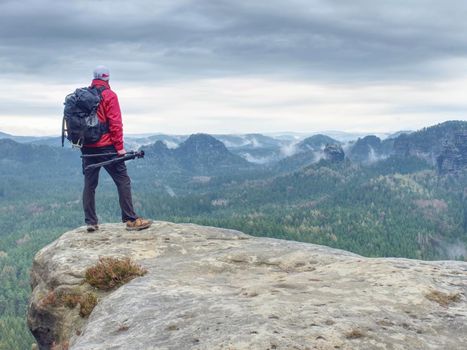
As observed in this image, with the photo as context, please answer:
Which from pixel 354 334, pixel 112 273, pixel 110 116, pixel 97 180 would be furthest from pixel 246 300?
pixel 97 180

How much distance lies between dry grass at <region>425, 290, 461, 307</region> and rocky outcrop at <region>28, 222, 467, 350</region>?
37 millimetres

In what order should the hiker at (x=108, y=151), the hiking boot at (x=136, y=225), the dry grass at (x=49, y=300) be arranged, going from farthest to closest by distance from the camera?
the hiking boot at (x=136, y=225) < the hiker at (x=108, y=151) < the dry grass at (x=49, y=300)

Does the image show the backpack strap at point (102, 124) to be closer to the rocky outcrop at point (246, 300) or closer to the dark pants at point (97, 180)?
the dark pants at point (97, 180)

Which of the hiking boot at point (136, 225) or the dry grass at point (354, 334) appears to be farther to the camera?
the hiking boot at point (136, 225)

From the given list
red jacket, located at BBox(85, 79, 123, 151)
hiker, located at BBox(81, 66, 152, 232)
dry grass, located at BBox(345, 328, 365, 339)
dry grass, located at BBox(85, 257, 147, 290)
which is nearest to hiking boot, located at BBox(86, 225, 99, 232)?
hiker, located at BBox(81, 66, 152, 232)

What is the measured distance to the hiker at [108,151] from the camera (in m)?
20.9

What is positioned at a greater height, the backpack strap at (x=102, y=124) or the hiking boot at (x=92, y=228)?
the backpack strap at (x=102, y=124)

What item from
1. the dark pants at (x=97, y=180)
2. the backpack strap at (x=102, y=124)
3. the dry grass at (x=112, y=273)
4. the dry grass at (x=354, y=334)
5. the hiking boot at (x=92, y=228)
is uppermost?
the backpack strap at (x=102, y=124)

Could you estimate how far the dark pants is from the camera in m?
21.9

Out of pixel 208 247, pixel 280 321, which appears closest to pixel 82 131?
pixel 208 247

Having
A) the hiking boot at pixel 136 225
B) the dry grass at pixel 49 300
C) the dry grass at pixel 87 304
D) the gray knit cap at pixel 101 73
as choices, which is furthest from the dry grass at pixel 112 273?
the gray knit cap at pixel 101 73

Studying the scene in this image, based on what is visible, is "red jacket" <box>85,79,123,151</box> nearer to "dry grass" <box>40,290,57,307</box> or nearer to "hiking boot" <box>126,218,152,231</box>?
"hiking boot" <box>126,218,152,231</box>

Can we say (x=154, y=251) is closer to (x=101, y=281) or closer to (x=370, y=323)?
(x=101, y=281)

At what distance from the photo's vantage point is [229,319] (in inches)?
432
